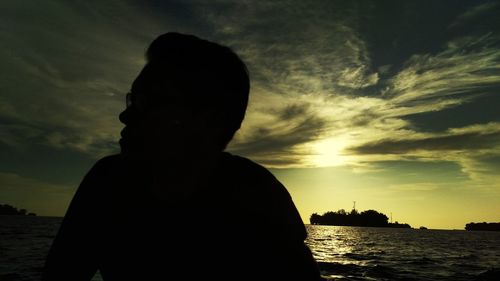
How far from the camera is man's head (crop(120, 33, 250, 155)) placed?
931 millimetres

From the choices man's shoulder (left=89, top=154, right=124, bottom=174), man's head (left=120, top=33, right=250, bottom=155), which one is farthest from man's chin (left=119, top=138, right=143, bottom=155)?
man's shoulder (left=89, top=154, right=124, bottom=174)

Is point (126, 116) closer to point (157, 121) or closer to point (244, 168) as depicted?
point (157, 121)

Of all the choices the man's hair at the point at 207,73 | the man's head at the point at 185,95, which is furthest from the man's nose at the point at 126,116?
the man's hair at the point at 207,73

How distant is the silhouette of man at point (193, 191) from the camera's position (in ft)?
3.06

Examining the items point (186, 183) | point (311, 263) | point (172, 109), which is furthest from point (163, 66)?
point (311, 263)

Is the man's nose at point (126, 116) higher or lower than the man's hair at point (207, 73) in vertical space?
lower

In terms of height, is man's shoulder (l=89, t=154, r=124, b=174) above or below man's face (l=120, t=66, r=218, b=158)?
below

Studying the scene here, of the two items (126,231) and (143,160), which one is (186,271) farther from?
(143,160)

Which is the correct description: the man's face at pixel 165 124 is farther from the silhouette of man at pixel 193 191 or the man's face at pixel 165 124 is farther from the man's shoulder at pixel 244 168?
the man's shoulder at pixel 244 168

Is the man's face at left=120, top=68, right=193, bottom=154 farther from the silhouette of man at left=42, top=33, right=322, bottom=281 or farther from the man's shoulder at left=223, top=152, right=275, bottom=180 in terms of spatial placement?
the man's shoulder at left=223, top=152, right=275, bottom=180

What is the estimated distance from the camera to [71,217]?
1.12 m

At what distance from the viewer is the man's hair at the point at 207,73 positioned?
3.19 ft

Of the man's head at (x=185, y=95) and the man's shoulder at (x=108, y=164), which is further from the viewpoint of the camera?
the man's shoulder at (x=108, y=164)

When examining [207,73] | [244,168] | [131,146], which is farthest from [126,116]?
[244,168]
